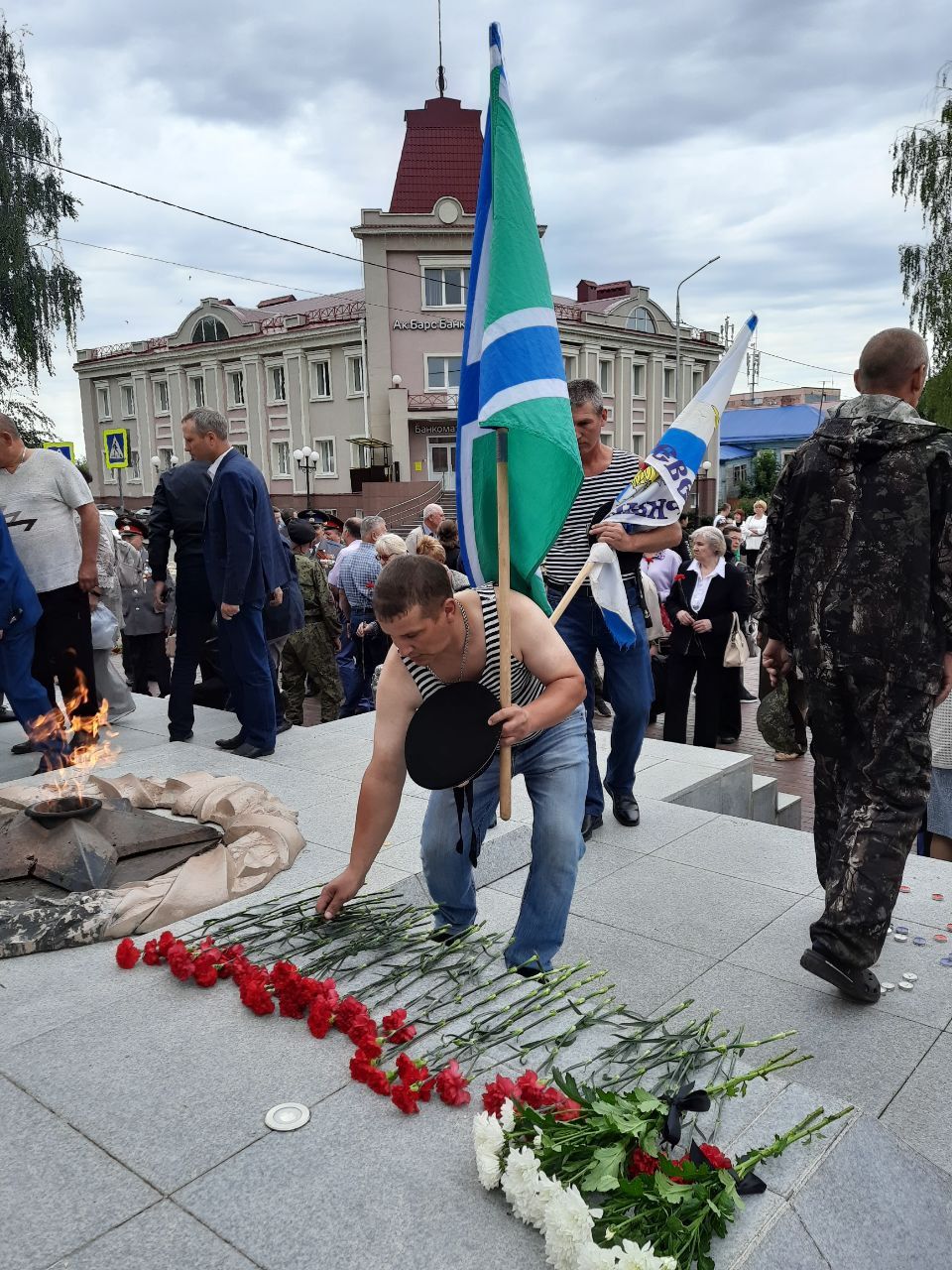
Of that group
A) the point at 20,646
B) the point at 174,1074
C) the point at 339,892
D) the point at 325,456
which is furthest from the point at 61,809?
the point at 325,456

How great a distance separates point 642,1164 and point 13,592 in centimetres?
463

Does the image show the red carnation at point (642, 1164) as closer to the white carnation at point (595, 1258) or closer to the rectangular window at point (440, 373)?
the white carnation at point (595, 1258)

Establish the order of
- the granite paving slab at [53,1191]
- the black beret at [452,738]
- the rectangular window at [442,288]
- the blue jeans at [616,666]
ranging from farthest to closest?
the rectangular window at [442,288], the blue jeans at [616,666], the black beret at [452,738], the granite paving slab at [53,1191]

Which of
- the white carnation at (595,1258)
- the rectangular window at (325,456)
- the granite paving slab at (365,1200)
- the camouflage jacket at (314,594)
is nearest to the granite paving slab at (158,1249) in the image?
the granite paving slab at (365,1200)

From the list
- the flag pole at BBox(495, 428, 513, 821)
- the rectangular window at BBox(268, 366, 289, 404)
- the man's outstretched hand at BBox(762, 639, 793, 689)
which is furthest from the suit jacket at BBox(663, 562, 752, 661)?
the rectangular window at BBox(268, 366, 289, 404)

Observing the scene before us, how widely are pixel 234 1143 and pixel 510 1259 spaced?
2.24 feet

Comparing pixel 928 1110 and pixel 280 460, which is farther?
pixel 280 460

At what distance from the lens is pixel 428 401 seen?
3650 centimetres

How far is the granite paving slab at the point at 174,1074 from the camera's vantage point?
215 cm

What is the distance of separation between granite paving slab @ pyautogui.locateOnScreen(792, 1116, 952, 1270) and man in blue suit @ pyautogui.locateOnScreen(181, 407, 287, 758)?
4522 mm

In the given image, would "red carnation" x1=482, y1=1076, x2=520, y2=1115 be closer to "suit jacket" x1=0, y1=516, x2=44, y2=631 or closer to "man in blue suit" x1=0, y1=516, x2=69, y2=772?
"man in blue suit" x1=0, y1=516, x2=69, y2=772

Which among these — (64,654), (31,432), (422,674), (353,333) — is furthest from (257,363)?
(422,674)

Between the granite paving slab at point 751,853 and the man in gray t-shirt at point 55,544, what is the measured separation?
3364 millimetres

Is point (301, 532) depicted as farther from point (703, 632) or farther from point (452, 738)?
point (452, 738)
